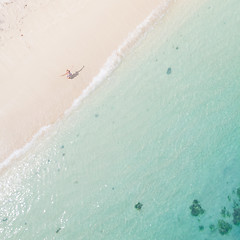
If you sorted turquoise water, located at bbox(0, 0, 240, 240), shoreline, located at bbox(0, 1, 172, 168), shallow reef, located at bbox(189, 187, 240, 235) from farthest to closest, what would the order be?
shallow reef, located at bbox(189, 187, 240, 235), turquoise water, located at bbox(0, 0, 240, 240), shoreline, located at bbox(0, 1, 172, 168)

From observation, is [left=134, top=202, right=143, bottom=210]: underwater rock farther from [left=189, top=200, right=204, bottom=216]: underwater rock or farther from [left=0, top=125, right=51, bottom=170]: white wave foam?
A: [left=0, top=125, right=51, bottom=170]: white wave foam

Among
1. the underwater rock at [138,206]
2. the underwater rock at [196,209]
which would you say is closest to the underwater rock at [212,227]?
the underwater rock at [196,209]

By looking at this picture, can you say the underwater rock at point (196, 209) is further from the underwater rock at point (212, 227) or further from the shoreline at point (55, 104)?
the shoreline at point (55, 104)

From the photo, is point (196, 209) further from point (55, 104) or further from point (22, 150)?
point (22, 150)

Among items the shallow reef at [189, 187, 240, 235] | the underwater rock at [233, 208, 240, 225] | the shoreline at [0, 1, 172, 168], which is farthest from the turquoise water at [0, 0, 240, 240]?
the shoreline at [0, 1, 172, 168]

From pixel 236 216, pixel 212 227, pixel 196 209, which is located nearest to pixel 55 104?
pixel 196 209

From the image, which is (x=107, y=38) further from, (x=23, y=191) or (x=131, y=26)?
(x=23, y=191)
